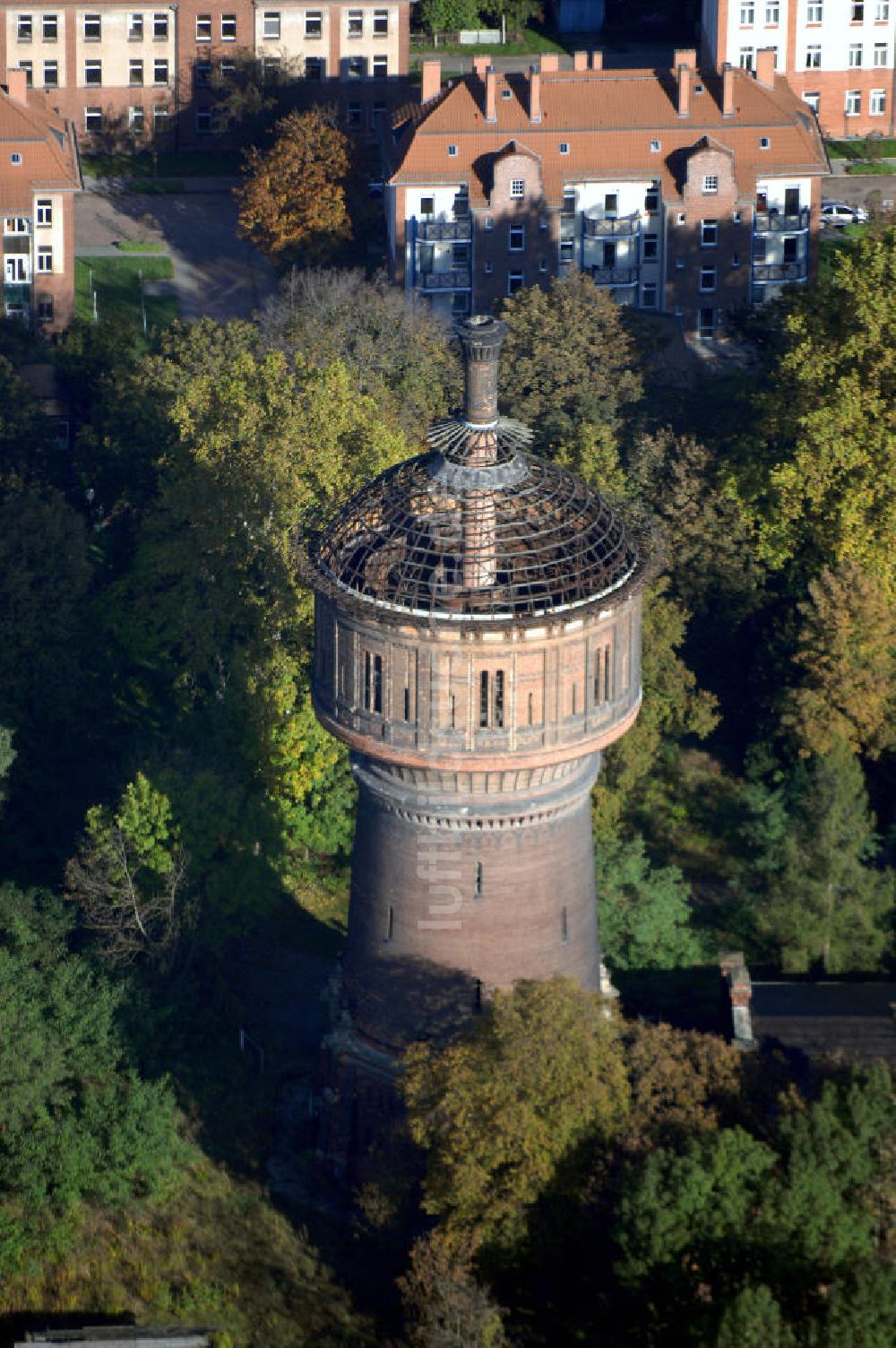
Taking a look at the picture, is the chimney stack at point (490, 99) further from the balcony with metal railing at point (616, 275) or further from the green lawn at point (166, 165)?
the green lawn at point (166, 165)

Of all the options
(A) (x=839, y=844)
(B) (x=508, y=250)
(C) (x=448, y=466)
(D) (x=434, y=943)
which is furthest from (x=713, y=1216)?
(B) (x=508, y=250)

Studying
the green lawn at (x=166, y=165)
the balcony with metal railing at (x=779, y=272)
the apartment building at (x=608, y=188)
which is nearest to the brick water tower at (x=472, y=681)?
the apartment building at (x=608, y=188)

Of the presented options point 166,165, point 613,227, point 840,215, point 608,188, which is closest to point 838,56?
point 840,215

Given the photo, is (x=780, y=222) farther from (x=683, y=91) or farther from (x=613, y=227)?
(x=613, y=227)

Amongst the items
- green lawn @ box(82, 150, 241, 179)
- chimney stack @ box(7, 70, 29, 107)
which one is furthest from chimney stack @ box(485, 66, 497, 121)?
chimney stack @ box(7, 70, 29, 107)

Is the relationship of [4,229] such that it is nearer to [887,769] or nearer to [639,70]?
[639,70]

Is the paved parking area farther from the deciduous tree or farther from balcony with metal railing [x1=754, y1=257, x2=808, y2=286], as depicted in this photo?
balcony with metal railing [x1=754, y1=257, x2=808, y2=286]
